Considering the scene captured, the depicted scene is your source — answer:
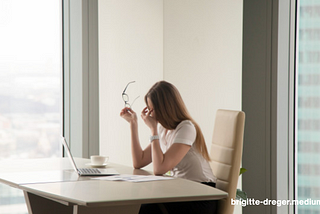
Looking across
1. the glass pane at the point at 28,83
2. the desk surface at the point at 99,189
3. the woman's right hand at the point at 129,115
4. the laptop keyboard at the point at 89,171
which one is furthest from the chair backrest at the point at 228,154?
the glass pane at the point at 28,83

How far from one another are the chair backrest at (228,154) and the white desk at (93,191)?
397mm

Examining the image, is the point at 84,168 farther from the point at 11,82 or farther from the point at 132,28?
the point at 132,28

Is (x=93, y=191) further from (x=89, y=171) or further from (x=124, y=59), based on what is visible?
(x=124, y=59)

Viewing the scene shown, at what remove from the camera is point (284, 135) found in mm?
3090

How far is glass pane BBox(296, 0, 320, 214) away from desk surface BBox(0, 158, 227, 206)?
4.98ft

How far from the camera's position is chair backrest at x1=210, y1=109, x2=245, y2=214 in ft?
6.99

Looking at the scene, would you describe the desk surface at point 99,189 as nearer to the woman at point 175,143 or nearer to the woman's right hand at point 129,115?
the woman at point 175,143

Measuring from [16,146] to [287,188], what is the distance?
6.94 ft

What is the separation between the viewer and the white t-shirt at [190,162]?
2160 mm

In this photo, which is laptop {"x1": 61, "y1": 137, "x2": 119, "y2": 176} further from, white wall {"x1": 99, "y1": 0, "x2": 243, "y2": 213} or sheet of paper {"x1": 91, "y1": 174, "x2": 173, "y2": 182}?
white wall {"x1": 99, "y1": 0, "x2": 243, "y2": 213}

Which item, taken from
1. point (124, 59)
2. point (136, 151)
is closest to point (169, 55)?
point (124, 59)

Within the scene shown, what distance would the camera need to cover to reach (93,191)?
5.23 feet

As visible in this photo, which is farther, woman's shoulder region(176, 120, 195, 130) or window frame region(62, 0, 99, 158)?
window frame region(62, 0, 99, 158)

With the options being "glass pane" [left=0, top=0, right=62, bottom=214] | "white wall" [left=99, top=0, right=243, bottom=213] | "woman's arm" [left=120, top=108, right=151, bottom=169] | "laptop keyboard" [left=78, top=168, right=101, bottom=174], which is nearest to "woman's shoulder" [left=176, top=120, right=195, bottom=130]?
"woman's arm" [left=120, top=108, right=151, bottom=169]
